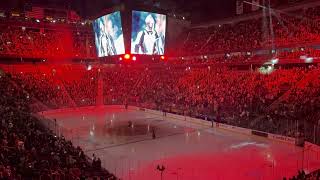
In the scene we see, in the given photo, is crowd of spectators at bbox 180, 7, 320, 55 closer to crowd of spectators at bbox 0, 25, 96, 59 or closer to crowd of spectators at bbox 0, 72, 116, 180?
crowd of spectators at bbox 0, 25, 96, 59

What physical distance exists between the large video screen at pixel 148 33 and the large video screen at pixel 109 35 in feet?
4.02

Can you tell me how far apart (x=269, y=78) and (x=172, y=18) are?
22.4 meters

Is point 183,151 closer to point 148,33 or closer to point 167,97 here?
point 148,33

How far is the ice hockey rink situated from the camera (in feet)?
51.6

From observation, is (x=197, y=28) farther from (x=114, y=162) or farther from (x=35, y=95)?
(x=114, y=162)

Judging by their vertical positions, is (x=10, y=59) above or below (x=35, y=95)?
above

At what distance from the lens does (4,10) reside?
48656 millimetres

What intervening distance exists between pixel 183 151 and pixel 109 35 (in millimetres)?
15321

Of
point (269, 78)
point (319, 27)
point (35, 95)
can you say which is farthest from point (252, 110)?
point (35, 95)

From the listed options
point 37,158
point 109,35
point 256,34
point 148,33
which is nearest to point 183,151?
point 37,158

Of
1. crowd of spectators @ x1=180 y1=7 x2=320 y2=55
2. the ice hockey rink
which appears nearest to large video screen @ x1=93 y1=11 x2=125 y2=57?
the ice hockey rink

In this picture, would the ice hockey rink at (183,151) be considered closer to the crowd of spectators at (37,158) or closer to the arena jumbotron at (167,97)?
the arena jumbotron at (167,97)

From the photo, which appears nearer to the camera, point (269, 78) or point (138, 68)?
point (269, 78)

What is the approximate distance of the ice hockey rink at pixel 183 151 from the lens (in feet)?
51.6
